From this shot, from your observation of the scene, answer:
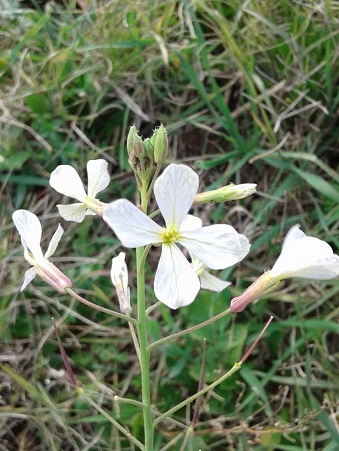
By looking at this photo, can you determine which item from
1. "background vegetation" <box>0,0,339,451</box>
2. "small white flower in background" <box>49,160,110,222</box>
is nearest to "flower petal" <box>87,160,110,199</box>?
"small white flower in background" <box>49,160,110,222</box>

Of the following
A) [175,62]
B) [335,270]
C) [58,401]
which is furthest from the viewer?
[175,62]

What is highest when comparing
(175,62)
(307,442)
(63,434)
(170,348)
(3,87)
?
(175,62)

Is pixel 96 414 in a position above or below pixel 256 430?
below

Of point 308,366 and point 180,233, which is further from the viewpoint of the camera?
point 308,366

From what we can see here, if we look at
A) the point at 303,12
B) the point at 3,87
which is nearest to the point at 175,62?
the point at 303,12

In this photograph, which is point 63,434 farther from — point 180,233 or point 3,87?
point 3,87

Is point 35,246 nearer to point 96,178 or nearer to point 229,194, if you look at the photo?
point 96,178

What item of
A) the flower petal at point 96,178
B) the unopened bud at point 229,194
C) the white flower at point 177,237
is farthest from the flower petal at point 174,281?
the flower petal at point 96,178
